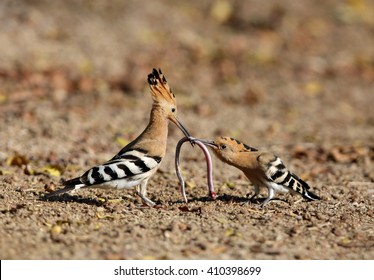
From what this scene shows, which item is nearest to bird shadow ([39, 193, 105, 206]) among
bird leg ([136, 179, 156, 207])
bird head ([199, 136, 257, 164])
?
bird leg ([136, 179, 156, 207])

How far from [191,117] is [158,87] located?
4205mm

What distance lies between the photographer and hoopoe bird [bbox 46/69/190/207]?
232 inches

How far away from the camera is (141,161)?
6.03 meters

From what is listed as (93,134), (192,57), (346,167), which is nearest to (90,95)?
(93,134)

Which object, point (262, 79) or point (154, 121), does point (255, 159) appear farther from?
point (262, 79)

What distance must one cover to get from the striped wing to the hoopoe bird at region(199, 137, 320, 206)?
0.58m

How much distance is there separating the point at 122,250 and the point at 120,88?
6.63 metres

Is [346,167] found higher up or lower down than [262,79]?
lower down

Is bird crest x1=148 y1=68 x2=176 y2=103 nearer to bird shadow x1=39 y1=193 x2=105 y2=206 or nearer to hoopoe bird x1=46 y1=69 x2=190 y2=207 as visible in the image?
hoopoe bird x1=46 y1=69 x2=190 y2=207

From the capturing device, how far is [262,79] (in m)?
12.6

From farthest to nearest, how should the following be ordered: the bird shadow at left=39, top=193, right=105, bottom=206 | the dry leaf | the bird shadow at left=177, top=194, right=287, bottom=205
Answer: the dry leaf
the bird shadow at left=177, top=194, right=287, bottom=205
the bird shadow at left=39, top=193, right=105, bottom=206

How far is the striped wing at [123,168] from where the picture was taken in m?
5.86

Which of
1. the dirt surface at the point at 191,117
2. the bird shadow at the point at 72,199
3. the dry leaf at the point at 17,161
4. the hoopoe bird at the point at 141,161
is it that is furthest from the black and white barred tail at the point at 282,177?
the dry leaf at the point at 17,161

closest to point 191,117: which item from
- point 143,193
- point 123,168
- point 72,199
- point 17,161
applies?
point 17,161
